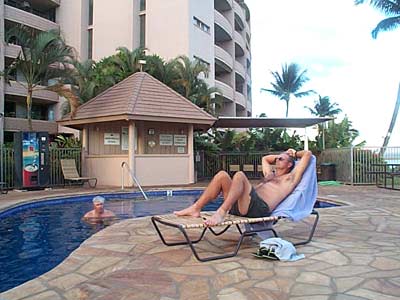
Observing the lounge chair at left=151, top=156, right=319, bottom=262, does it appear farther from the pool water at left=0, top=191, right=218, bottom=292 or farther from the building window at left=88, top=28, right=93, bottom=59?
the building window at left=88, top=28, right=93, bottom=59

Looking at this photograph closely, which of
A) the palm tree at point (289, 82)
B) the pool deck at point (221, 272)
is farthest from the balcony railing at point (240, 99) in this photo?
the pool deck at point (221, 272)

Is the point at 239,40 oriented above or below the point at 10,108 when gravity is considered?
above

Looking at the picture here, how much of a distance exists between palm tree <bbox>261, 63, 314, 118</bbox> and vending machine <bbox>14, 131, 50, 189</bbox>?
31862 millimetres

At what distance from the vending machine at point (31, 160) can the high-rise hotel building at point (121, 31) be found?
13.0 metres

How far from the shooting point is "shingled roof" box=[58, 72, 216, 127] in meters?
14.5

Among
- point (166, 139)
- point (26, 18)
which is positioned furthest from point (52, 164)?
point (26, 18)

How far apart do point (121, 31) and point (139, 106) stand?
16087mm

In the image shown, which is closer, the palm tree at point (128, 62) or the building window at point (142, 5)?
the palm tree at point (128, 62)

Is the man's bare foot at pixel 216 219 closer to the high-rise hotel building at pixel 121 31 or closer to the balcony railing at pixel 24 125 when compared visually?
the high-rise hotel building at pixel 121 31

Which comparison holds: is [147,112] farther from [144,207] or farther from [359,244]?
[359,244]

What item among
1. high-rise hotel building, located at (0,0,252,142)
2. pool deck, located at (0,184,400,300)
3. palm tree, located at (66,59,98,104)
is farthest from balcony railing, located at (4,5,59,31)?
pool deck, located at (0,184,400,300)

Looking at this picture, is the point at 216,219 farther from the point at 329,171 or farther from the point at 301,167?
the point at 329,171

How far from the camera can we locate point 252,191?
4.53m

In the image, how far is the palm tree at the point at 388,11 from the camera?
24.9 metres
